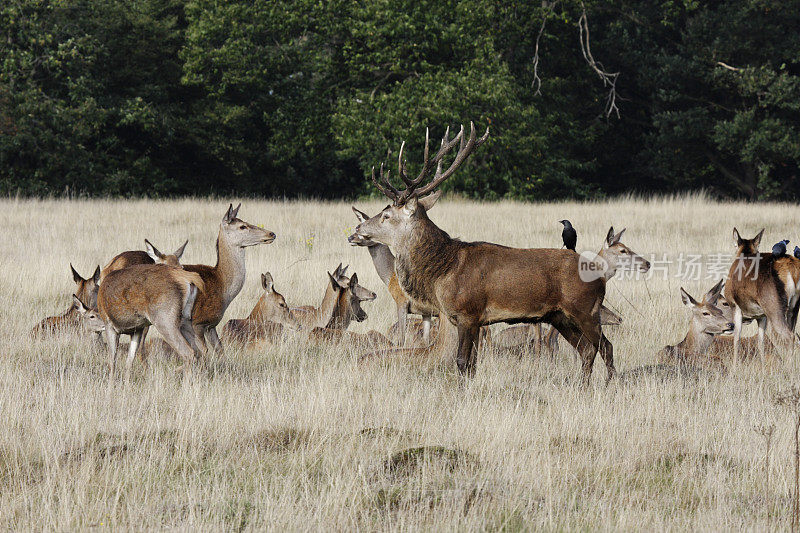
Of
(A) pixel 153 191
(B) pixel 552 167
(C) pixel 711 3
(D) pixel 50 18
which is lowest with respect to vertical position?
(A) pixel 153 191

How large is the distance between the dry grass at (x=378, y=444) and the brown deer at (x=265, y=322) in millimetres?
395

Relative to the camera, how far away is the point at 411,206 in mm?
6945

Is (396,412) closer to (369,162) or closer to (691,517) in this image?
(691,517)

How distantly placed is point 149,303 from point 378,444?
2244 millimetres

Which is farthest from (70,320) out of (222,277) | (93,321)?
(222,277)

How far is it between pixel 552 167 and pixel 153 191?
1193cm

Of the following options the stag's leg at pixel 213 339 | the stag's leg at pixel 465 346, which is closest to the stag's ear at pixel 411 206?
the stag's leg at pixel 465 346

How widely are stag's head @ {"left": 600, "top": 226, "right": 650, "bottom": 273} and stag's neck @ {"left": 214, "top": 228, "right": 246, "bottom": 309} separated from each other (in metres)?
3.38

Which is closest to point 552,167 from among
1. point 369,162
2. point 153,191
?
point 369,162

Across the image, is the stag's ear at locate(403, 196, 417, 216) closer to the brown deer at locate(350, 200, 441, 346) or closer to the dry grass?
the brown deer at locate(350, 200, 441, 346)

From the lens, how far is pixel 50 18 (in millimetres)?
27438

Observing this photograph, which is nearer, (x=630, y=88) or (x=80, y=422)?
(x=80, y=422)

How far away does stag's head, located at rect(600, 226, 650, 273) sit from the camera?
28.5 feet

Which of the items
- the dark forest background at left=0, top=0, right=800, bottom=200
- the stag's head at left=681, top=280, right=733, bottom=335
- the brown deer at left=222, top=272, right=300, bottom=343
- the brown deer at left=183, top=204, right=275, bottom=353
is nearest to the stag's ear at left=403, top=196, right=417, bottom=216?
the brown deer at left=183, top=204, right=275, bottom=353
